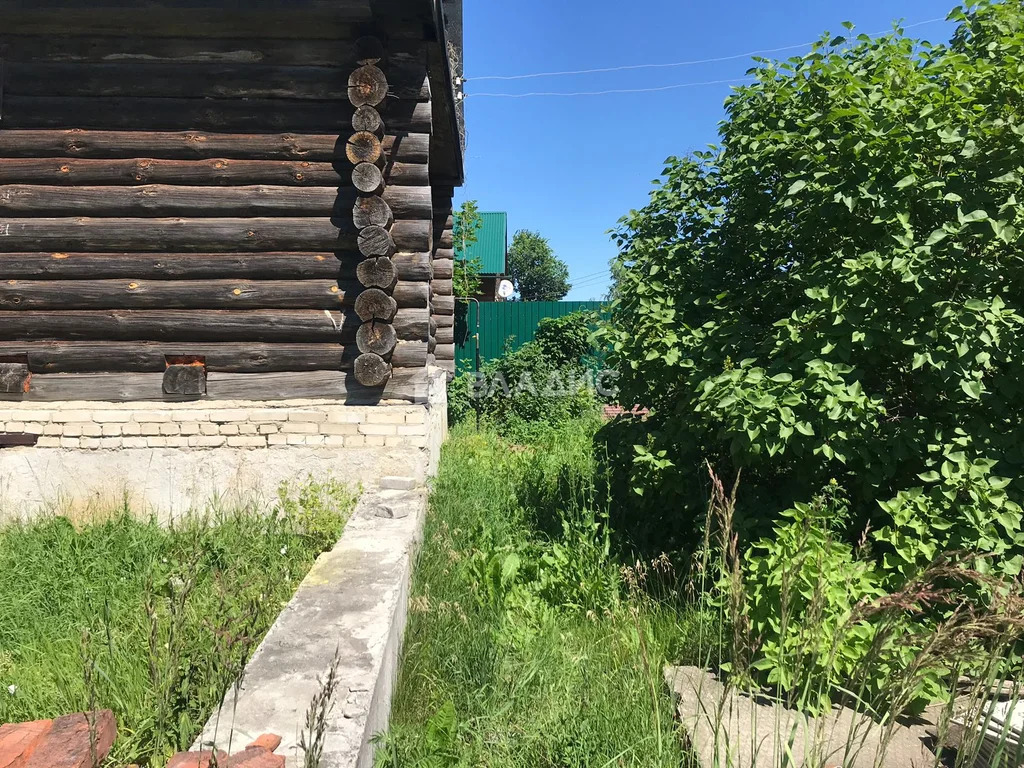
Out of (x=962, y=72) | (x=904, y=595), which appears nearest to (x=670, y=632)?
(x=904, y=595)

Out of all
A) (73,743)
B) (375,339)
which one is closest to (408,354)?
(375,339)

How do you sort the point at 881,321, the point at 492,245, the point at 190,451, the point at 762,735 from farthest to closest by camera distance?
the point at 492,245 → the point at 190,451 → the point at 881,321 → the point at 762,735

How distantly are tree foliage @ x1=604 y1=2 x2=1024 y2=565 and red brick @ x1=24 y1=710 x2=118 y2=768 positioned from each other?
252cm

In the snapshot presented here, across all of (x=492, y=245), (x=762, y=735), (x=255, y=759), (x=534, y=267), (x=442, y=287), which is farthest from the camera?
(x=534, y=267)

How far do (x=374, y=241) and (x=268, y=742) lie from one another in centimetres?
342

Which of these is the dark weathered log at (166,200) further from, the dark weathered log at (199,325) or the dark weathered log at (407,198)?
the dark weathered log at (199,325)

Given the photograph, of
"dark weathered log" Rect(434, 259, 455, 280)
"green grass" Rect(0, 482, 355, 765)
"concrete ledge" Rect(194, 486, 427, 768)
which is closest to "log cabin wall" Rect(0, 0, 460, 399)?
"green grass" Rect(0, 482, 355, 765)

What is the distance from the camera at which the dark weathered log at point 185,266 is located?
15.1 feet

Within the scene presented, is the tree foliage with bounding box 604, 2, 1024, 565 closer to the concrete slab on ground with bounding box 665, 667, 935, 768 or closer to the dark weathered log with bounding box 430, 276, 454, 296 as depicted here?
the concrete slab on ground with bounding box 665, 667, 935, 768

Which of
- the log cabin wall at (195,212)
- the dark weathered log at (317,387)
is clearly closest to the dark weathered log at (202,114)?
the log cabin wall at (195,212)

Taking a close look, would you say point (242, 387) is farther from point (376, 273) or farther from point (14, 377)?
point (14, 377)

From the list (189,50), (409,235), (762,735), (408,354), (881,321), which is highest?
(189,50)

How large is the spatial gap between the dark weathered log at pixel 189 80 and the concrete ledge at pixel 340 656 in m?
3.22

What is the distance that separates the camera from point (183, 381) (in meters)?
4.64
